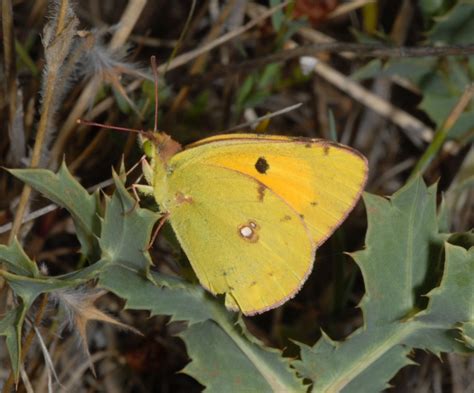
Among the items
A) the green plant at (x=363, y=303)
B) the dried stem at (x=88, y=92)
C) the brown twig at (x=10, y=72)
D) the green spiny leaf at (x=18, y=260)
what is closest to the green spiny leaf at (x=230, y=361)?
the green plant at (x=363, y=303)

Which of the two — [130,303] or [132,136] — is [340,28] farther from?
[130,303]

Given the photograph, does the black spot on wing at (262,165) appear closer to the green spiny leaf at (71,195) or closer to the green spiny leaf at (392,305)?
the green spiny leaf at (392,305)

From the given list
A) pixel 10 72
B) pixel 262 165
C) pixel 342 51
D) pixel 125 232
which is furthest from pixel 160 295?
pixel 342 51

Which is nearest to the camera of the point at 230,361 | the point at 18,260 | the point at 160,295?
the point at 18,260

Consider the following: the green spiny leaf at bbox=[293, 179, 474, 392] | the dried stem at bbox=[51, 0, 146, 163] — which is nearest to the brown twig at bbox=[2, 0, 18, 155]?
the dried stem at bbox=[51, 0, 146, 163]

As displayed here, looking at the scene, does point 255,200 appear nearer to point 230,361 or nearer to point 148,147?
point 148,147

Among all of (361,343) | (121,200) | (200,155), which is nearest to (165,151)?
(200,155)
